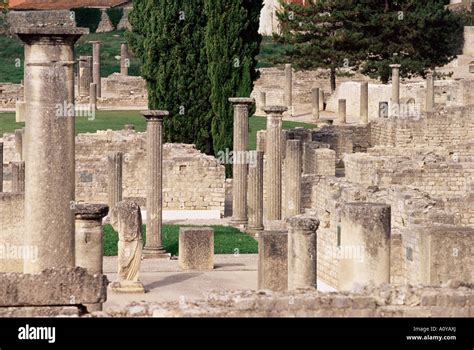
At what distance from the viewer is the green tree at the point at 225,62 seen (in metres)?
38.6

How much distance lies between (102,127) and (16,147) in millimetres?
10820

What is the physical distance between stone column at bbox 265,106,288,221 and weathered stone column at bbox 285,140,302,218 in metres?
0.48

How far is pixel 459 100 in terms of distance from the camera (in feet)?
163

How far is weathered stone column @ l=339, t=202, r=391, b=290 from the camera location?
1970cm

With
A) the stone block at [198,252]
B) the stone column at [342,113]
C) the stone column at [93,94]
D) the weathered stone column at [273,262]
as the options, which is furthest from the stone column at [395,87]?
the weathered stone column at [273,262]

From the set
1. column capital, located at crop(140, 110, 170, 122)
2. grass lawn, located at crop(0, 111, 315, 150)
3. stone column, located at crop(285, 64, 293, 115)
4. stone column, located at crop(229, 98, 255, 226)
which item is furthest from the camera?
stone column, located at crop(285, 64, 293, 115)

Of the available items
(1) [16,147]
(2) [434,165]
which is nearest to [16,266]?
(2) [434,165]

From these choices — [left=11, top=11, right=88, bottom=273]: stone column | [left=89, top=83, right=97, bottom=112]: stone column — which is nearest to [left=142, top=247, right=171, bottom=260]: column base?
[left=11, top=11, right=88, bottom=273]: stone column

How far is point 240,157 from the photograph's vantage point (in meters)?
30.9

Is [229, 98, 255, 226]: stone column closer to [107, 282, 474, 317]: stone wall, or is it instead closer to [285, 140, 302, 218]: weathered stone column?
[285, 140, 302, 218]: weathered stone column

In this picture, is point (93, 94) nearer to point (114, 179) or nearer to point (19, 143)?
point (19, 143)

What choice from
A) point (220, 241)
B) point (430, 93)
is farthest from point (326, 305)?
point (430, 93)

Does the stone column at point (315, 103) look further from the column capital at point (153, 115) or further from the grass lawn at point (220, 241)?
the column capital at point (153, 115)
